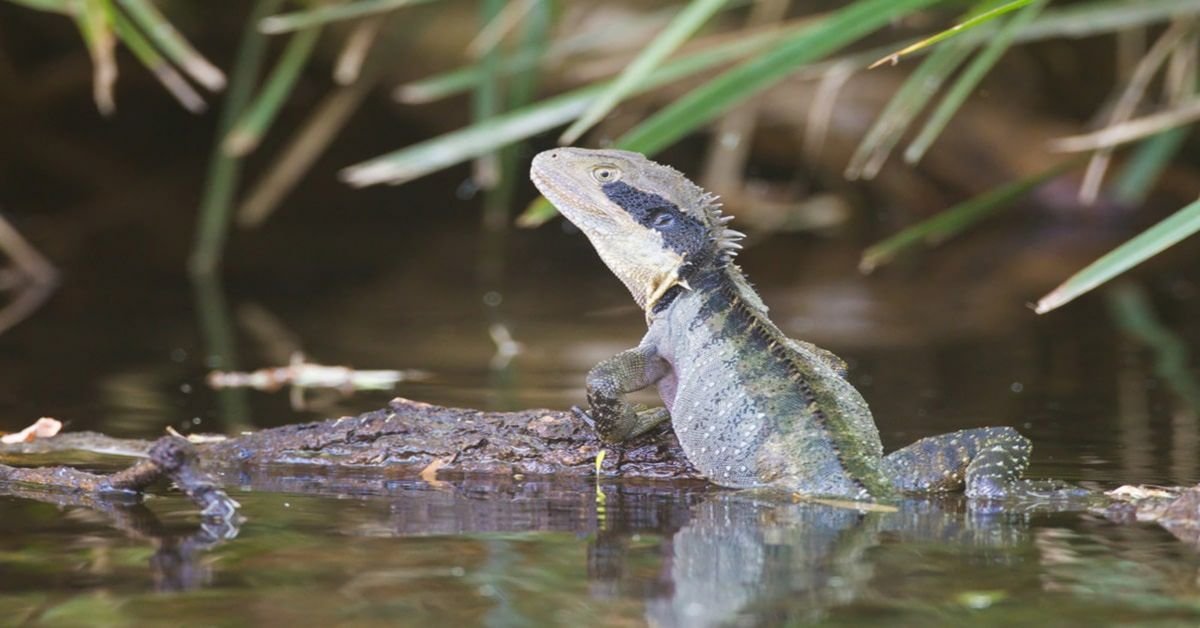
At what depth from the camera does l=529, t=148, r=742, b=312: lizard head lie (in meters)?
4.83

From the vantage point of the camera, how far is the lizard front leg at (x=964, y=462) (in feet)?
14.4

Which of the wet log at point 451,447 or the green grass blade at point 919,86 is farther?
the green grass blade at point 919,86

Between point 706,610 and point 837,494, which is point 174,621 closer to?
point 706,610

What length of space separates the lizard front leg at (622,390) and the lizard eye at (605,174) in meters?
0.53

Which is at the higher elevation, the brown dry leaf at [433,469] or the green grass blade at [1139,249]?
the green grass blade at [1139,249]

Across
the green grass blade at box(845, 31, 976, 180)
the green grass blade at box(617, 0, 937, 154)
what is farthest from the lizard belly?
the green grass blade at box(845, 31, 976, 180)

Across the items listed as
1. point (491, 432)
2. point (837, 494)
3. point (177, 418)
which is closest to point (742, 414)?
point (837, 494)

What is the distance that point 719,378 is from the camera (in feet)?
15.1

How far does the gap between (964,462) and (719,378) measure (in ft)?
2.40

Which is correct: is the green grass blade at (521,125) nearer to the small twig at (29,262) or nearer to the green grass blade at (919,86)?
the green grass blade at (919,86)

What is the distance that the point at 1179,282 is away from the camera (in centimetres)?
1206

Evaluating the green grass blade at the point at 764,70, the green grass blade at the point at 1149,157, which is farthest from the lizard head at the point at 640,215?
the green grass blade at the point at 1149,157

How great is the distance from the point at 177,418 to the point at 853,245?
10313 millimetres

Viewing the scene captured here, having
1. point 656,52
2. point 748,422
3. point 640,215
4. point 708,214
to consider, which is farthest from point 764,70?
point 748,422
